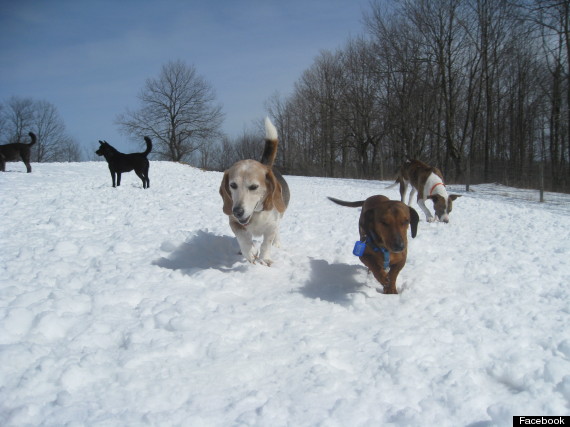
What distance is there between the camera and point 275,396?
6.97 feet

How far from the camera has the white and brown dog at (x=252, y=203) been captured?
152 inches

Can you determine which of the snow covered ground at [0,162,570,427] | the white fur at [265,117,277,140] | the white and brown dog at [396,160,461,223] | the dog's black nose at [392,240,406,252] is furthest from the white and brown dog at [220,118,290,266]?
the white and brown dog at [396,160,461,223]

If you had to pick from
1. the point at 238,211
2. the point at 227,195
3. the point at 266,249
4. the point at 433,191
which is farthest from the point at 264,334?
the point at 433,191

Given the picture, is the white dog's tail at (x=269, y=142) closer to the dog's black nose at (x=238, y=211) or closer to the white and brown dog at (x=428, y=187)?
the dog's black nose at (x=238, y=211)

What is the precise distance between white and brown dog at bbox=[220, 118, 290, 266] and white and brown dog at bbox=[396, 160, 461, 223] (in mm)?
4824

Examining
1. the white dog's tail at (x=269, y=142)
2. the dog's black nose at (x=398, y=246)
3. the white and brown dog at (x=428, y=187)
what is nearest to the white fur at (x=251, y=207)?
the white dog's tail at (x=269, y=142)

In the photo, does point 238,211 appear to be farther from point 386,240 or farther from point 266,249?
point 386,240

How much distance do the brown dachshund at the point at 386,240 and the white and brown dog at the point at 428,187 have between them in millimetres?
4561

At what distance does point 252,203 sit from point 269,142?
147 centimetres

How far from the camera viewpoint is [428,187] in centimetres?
859

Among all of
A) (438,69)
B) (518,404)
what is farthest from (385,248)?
(438,69)

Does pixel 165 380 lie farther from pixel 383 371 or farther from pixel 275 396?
pixel 383 371

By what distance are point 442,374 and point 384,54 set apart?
96.0 feet

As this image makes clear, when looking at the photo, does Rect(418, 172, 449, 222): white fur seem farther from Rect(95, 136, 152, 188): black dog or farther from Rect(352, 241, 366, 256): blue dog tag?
Rect(95, 136, 152, 188): black dog
